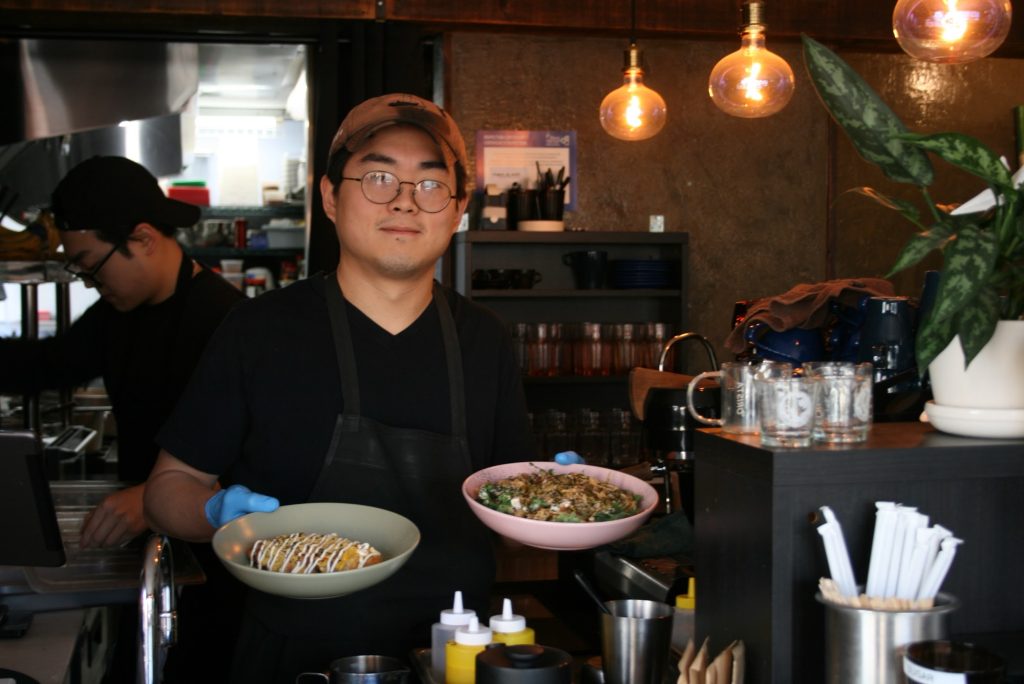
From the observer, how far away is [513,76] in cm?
555

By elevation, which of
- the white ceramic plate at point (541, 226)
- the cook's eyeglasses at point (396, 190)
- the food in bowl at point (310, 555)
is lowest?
the food in bowl at point (310, 555)

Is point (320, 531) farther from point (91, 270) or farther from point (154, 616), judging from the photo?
point (91, 270)

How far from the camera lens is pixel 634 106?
4.57 metres

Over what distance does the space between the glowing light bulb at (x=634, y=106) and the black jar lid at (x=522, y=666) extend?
3.39 metres

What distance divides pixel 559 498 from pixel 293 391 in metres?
0.63

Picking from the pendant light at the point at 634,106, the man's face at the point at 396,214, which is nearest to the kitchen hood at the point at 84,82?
the pendant light at the point at 634,106

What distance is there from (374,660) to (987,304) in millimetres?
982

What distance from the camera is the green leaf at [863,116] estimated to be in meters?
1.33

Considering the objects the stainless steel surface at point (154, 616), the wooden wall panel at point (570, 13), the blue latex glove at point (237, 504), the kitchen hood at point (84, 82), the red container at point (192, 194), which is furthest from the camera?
the red container at point (192, 194)

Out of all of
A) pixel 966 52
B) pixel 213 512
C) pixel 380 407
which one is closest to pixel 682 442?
pixel 380 407

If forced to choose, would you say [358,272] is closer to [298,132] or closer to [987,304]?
[987,304]

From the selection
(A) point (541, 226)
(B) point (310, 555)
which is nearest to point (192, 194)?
(A) point (541, 226)

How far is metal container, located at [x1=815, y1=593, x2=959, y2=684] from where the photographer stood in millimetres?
1237

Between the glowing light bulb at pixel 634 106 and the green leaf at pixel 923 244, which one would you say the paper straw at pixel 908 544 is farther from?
the glowing light bulb at pixel 634 106
